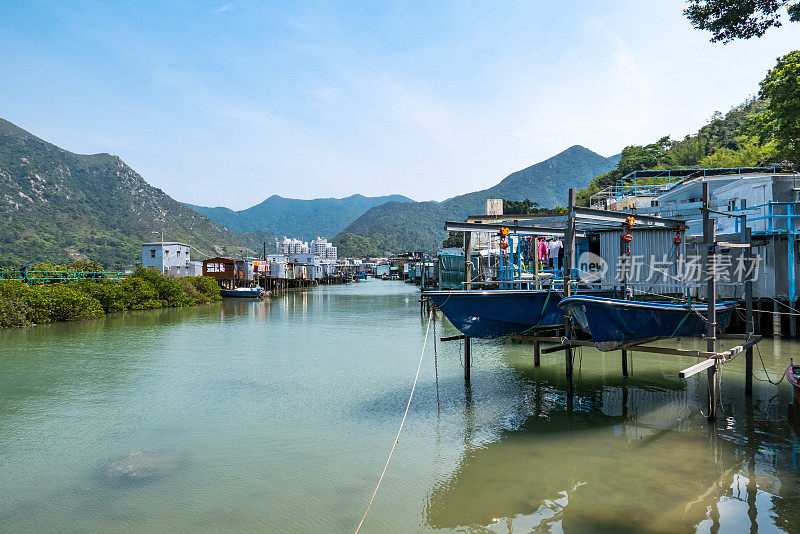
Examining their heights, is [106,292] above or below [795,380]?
above

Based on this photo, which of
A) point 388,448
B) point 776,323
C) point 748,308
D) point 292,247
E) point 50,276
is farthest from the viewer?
point 292,247

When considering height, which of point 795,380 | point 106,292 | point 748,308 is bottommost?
point 795,380

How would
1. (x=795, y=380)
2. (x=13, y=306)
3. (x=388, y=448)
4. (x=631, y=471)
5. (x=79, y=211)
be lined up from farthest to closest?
1. (x=79, y=211)
2. (x=13, y=306)
3. (x=795, y=380)
4. (x=388, y=448)
5. (x=631, y=471)

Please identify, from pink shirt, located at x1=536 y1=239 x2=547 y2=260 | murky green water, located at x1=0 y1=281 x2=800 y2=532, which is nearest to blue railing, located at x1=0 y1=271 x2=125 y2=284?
murky green water, located at x1=0 y1=281 x2=800 y2=532

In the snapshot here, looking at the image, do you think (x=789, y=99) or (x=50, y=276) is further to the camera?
(x=50, y=276)

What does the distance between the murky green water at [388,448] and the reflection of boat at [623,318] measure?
1.71 metres

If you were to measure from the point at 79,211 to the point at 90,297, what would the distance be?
80492 millimetres

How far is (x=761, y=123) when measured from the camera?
33844 mm

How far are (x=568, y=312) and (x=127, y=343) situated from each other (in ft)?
63.0

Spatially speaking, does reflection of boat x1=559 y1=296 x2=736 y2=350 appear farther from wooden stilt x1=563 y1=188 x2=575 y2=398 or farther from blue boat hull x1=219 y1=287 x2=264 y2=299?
blue boat hull x1=219 y1=287 x2=264 y2=299

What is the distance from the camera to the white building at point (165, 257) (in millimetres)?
52531

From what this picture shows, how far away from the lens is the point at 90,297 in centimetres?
3108

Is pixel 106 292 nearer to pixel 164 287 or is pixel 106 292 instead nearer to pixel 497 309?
pixel 164 287

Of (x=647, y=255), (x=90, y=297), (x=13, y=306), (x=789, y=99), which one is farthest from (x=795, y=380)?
(x=90, y=297)
